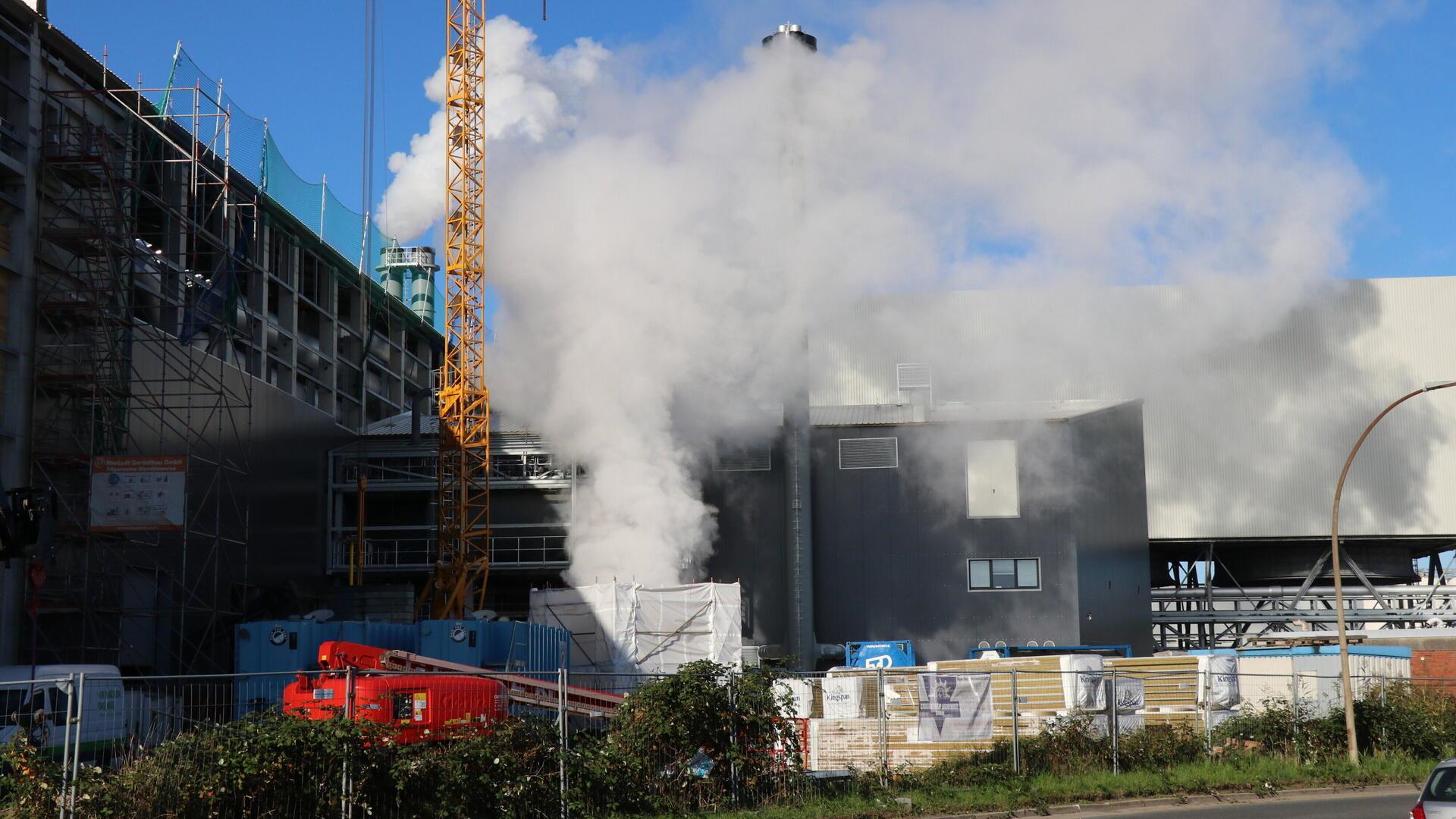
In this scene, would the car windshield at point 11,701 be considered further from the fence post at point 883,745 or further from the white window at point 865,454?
the white window at point 865,454

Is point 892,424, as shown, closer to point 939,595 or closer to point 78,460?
point 939,595

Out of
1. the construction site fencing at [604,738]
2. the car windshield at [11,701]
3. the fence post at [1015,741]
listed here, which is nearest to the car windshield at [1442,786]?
the fence post at [1015,741]

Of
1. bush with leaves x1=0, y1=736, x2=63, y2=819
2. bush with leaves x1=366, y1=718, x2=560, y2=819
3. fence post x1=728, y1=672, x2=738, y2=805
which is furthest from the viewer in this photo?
fence post x1=728, y1=672, x2=738, y2=805

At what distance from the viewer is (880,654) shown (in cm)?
4581

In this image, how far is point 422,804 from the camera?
16641mm

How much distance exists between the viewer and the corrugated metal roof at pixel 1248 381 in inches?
2287

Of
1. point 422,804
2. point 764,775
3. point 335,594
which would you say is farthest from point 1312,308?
→ point 422,804

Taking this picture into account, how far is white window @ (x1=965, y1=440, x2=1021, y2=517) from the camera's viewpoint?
5038cm

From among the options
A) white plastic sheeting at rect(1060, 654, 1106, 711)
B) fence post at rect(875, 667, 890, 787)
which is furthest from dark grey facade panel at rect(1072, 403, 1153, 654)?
fence post at rect(875, 667, 890, 787)

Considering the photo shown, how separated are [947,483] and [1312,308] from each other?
20311 mm

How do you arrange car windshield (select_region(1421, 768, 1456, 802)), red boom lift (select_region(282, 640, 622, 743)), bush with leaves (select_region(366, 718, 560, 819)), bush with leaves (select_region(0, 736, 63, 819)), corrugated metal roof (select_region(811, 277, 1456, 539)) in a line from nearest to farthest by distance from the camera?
car windshield (select_region(1421, 768, 1456, 802))
bush with leaves (select_region(0, 736, 63, 819))
bush with leaves (select_region(366, 718, 560, 819))
red boom lift (select_region(282, 640, 622, 743))
corrugated metal roof (select_region(811, 277, 1456, 539))

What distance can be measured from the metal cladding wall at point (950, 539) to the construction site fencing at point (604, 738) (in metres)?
20.6

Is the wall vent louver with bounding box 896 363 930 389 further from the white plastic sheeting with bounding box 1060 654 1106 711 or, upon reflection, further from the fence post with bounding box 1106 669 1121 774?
the fence post with bounding box 1106 669 1121 774

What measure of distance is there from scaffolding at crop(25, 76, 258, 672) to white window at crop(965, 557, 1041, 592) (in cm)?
2510
